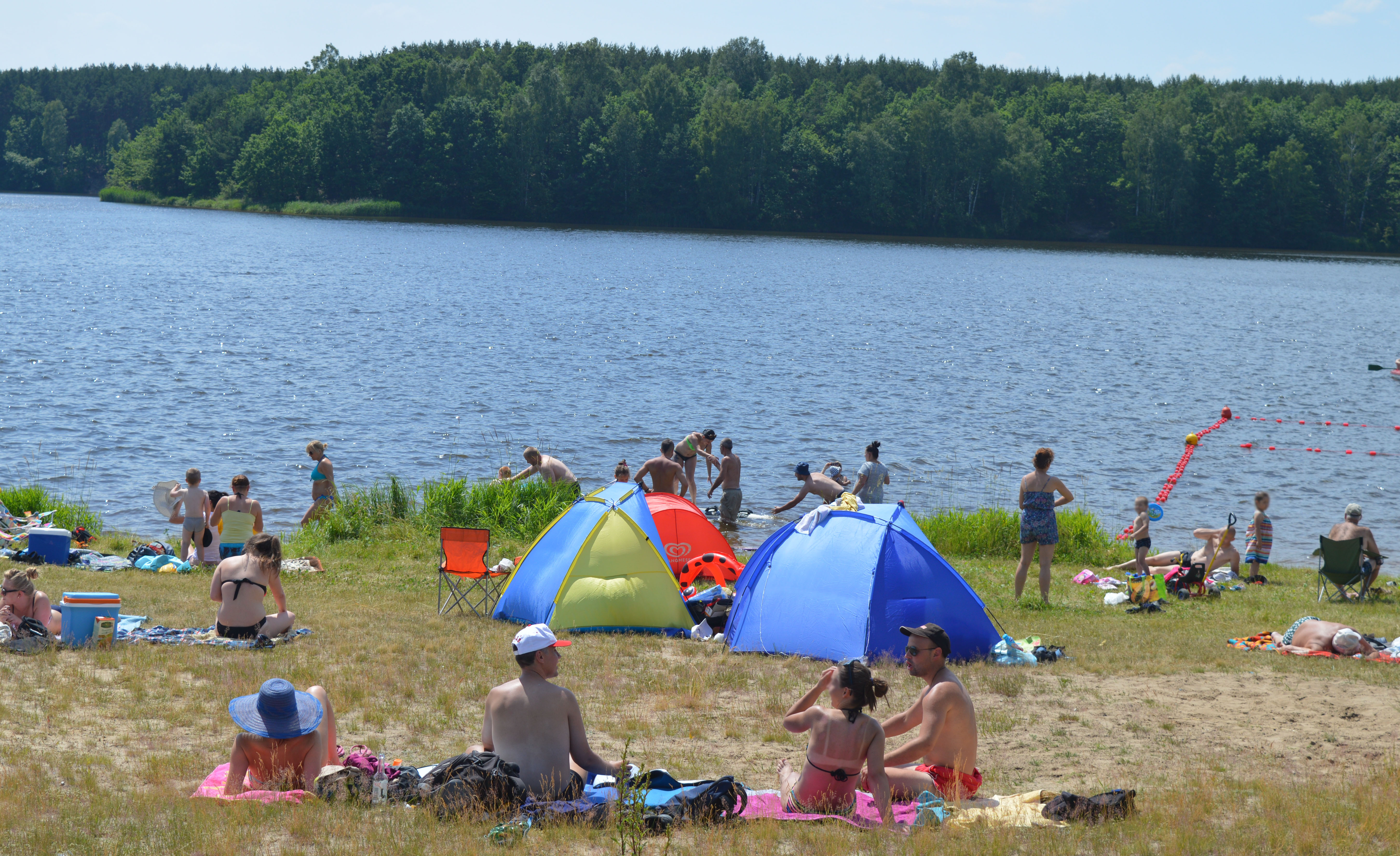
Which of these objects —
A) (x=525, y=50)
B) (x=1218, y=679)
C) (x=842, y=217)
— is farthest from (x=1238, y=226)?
(x=1218, y=679)

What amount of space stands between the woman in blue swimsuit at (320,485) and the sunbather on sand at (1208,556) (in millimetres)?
11455

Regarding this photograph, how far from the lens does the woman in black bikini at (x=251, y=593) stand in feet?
34.0

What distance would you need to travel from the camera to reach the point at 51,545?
14109 millimetres

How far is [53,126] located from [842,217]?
11040cm

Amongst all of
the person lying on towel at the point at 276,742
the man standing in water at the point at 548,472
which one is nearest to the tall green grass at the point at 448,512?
the man standing in water at the point at 548,472

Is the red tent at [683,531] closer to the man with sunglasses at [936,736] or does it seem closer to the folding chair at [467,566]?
the folding chair at [467,566]

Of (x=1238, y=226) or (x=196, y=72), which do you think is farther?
(x=196, y=72)

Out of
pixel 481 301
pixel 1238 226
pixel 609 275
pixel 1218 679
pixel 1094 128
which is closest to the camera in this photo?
pixel 1218 679

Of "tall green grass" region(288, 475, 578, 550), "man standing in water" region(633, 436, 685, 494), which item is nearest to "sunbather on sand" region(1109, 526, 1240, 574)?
"man standing in water" region(633, 436, 685, 494)

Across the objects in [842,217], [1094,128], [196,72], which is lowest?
[842,217]

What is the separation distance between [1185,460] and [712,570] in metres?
16.0

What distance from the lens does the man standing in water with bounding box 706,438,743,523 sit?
65.3 ft

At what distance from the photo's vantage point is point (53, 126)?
154375mm

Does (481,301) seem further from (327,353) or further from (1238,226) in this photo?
(1238,226)
